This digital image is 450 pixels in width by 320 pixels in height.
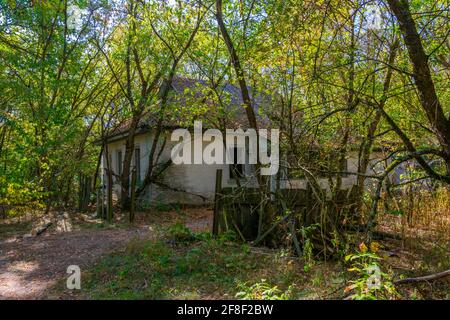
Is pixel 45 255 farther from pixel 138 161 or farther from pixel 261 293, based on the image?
pixel 138 161

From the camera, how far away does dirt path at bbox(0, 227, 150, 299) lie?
541 centimetres

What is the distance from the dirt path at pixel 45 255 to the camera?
5411 millimetres

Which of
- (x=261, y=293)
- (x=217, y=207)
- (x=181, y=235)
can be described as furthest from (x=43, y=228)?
(x=261, y=293)

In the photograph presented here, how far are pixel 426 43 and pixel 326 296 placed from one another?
4.10 meters

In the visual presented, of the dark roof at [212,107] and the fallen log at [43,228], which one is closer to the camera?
the dark roof at [212,107]

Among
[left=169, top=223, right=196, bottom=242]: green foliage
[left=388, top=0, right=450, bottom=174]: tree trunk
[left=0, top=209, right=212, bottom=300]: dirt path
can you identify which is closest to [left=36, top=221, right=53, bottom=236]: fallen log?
[left=0, top=209, right=212, bottom=300]: dirt path

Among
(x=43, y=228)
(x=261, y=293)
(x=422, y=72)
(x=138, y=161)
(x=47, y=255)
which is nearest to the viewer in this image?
(x=261, y=293)

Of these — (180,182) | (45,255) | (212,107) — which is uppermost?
(212,107)

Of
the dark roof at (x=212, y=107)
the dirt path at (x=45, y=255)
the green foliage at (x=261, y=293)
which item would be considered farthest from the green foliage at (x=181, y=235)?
the dark roof at (x=212, y=107)

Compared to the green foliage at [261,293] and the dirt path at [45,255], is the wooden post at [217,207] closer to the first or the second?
the dirt path at [45,255]

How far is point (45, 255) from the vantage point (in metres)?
7.09

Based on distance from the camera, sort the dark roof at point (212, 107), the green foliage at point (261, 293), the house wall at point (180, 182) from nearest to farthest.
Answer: the green foliage at point (261, 293) < the dark roof at point (212, 107) < the house wall at point (180, 182)

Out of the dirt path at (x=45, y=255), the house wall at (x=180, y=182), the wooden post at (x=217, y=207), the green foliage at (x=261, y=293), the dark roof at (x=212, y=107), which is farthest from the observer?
the house wall at (x=180, y=182)

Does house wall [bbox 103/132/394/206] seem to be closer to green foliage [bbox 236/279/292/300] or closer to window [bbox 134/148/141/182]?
window [bbox 134/148/141/182]
